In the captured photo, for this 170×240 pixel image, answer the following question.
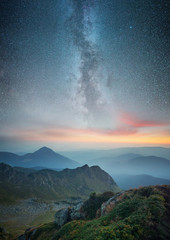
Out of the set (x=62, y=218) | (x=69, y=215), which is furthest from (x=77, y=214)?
(x=62, y=218)

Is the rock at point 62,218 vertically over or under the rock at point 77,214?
under

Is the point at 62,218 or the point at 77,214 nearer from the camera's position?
the point at 77,214

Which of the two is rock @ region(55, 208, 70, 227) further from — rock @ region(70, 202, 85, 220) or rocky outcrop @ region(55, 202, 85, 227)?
rock @ region(70, 202, 85, 220)

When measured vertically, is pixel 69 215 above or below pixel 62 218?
above

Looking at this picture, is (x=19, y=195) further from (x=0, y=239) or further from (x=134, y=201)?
(x=134, y=201)

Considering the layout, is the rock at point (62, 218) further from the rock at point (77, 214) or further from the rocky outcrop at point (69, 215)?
the rock at point (77, 214)

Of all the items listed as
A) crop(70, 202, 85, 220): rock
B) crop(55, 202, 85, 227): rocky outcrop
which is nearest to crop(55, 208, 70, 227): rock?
crop(55, 202, 85, 227): rocky outcrop

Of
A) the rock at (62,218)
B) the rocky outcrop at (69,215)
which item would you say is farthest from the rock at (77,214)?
the rock at (62,218)

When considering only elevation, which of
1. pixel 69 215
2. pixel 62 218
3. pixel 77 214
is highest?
pixel 77 214

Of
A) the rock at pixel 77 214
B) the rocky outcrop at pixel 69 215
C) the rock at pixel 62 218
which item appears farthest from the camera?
the rock at pixel 62 218

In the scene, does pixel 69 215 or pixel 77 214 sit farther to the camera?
pixel 69 215

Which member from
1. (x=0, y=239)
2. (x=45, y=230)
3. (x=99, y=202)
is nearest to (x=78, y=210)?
(x=99, y=202)

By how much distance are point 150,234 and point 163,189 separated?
35.1ft

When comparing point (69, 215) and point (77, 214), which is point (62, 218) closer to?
point (69, 215)
